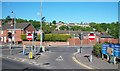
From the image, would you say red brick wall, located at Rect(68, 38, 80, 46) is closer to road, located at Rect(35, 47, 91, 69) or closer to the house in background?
the house in background

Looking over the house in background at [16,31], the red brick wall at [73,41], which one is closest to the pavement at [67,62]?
the red brick wall at [73,41]

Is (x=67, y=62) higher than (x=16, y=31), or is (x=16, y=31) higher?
(x=16, y=31)

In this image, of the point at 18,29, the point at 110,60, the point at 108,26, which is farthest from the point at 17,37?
the point at 108,26

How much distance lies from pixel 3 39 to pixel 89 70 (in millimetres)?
74212

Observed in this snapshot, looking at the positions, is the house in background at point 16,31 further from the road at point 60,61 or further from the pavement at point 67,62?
the pavement at point 67,62

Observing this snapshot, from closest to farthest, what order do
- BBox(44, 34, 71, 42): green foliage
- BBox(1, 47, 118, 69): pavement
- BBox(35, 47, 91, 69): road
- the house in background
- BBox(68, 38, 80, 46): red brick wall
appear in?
BBox(1, 47, 118, 69): pavement
BBox(35, 47, 91, 69): road
BBox(44, 34, 71, 42): green foliage
BBox(68, 38, 80, 46): red brick wall
the house in background

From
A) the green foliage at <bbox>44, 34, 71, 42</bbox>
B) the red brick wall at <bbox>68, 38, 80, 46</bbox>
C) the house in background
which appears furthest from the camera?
the house in background

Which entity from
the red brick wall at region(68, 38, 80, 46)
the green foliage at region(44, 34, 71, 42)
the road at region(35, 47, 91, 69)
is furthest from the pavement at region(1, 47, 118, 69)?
the red brick wall at region(68, 38, 80, 46)

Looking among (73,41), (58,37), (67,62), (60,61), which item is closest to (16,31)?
(58,37)

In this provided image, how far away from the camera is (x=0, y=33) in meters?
91.4

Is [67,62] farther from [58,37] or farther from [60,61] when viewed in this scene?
[58,37]

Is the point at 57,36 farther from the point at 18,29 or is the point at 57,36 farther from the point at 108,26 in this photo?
the point at 108,26

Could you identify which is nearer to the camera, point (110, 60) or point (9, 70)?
point (9, 70)

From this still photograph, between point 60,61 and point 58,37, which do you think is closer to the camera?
point 60,61
